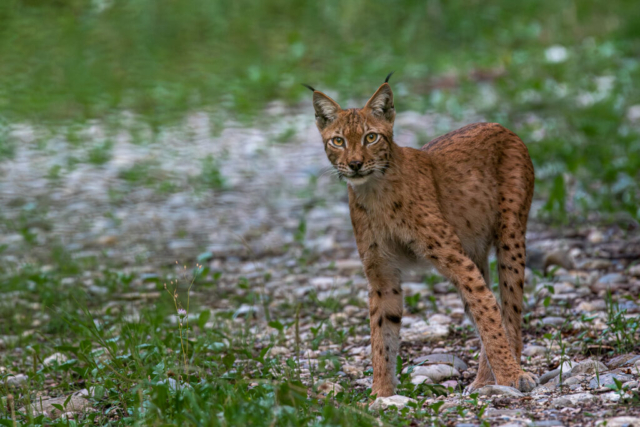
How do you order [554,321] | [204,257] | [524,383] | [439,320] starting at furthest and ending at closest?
[204,257] → [439,320] → [554,321] → [524,383]

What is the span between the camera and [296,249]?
9062mm

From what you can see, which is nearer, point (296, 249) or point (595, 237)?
point (595, 237)

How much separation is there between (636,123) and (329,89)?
5.80 meters

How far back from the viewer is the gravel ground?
5145 mm

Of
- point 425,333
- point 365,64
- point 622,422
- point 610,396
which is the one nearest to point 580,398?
point 610,396

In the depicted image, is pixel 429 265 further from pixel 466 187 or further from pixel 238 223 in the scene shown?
pixel 238 223

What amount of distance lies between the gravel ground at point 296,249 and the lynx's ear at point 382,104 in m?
1.12

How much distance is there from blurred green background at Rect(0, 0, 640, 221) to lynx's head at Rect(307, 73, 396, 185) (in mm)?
4074

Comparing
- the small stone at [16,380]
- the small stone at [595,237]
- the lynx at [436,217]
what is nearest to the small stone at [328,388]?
the lynx at [436,217]

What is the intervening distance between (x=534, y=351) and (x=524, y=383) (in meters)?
0.88

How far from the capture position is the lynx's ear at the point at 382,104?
553cm

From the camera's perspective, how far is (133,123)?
14.3 meters

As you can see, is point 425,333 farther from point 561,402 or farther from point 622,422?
point 622,422

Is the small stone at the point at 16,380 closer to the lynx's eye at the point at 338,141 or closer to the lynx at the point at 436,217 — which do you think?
the lynx at the point at 436,217
